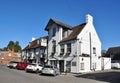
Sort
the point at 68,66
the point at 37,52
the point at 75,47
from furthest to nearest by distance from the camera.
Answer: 1. the point at 37,52
2. the point at 68,66
3. the point at 75,47

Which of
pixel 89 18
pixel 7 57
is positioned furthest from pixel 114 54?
pixel 7 57

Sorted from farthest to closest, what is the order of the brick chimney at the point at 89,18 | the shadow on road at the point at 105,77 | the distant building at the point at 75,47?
the brick chimney at the point at 89,18
the distant building at the point at 75,47
the shadow on road at the point at 105,77

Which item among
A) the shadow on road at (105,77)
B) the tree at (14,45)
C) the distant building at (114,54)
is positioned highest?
the tree at (14,45)

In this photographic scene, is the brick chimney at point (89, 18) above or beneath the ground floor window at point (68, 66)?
above

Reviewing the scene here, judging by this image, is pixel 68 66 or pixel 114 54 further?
pixel 114 54

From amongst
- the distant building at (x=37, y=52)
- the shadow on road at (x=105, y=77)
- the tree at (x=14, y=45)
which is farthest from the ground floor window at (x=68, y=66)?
the tree at (x=14, y=45)

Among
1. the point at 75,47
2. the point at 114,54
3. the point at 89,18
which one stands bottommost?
the point at 114,54

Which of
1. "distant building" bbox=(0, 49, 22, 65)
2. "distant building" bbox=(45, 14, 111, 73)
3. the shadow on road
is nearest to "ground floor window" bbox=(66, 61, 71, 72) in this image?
"distant building" bbox=(45, 14, 111, 73)

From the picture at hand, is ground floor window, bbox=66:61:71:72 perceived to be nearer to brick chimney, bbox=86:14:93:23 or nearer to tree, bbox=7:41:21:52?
brick chimney, bbox=86:14:93:23

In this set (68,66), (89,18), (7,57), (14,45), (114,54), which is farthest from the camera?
(14,45)

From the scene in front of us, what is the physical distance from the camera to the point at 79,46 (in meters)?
33.8

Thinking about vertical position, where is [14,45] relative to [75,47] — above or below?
above

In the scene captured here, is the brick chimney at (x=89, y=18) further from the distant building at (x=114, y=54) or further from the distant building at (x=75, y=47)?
the distant building at (x=114, y=54)

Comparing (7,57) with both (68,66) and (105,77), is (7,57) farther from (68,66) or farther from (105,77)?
(105,77)
